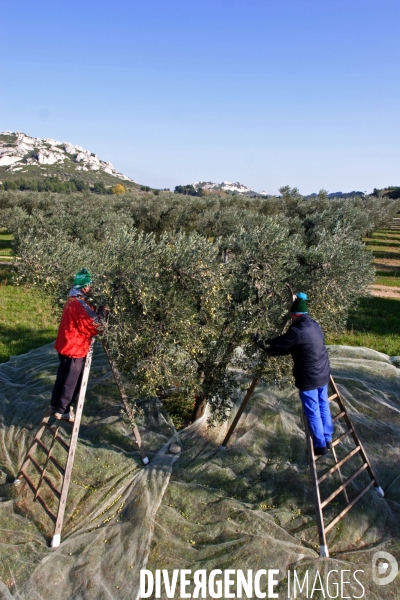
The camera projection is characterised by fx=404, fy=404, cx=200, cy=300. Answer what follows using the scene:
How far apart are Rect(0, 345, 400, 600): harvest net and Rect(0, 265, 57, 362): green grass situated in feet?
17.3

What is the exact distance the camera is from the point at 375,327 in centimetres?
1681

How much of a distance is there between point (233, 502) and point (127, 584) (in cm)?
178

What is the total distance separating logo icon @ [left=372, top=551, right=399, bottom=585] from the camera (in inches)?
189

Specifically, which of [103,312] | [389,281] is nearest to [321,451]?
[103,312]

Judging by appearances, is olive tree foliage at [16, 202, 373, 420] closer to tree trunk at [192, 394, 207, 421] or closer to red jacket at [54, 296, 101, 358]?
red jacket at [54, 296, 101, 358]

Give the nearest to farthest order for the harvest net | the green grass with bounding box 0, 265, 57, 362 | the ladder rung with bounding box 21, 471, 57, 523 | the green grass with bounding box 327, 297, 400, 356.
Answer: the harvest net, the ladder rung with bounding box 21, 471, 57, 523, the green grass with bounding box 0, 265, 57, 362, the green grass with bounding box 327, 297, 400, 356

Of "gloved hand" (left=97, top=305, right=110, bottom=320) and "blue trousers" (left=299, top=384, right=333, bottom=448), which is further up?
"gloved hand" (left=97, top=305, right=110, bottom=320)

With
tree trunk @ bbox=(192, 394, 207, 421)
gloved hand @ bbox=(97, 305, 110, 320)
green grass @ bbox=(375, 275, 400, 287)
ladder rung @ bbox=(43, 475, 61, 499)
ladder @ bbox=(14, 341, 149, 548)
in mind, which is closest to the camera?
ladder @ bbox=(14, 341, 149, 548)

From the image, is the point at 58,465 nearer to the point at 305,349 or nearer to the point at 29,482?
the point at 29,482

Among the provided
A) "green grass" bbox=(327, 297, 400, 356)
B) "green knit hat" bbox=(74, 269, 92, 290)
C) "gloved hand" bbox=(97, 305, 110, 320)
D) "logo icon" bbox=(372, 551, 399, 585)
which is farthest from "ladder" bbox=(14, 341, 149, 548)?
"green grass" bbox=(327, 297, 400, 356)

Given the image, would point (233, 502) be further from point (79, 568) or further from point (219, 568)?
point (79, 568)

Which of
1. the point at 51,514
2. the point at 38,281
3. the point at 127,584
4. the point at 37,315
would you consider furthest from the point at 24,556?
the point at 37,315

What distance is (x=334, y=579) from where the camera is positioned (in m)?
4.79

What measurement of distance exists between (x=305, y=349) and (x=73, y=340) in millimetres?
3563
